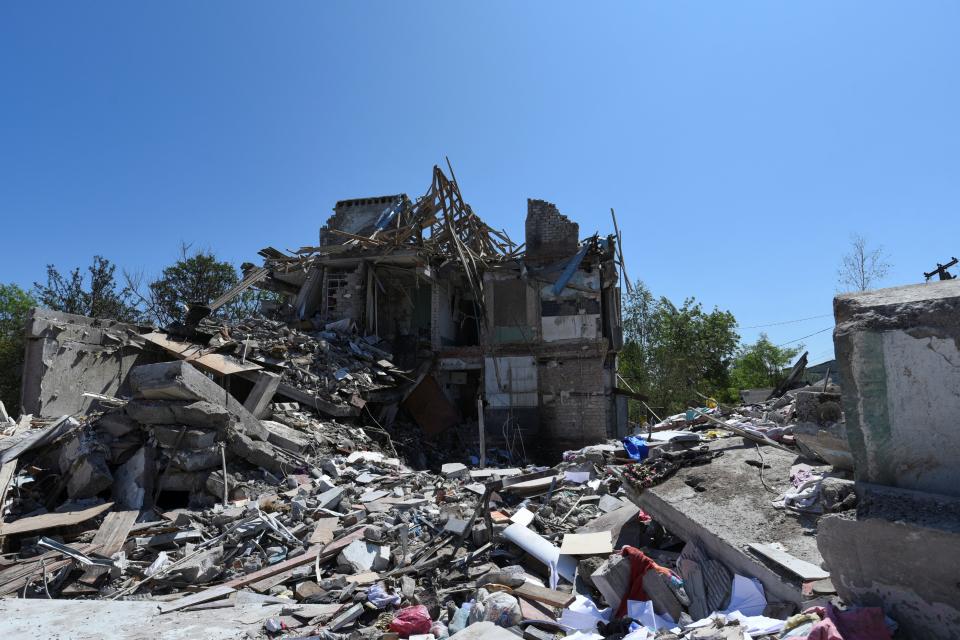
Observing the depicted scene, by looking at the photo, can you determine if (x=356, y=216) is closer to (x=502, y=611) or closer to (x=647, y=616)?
(x=502, y=611)

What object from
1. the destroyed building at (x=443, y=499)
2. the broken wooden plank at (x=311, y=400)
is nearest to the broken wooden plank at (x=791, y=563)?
the destroyed building at (x=443, y=499)

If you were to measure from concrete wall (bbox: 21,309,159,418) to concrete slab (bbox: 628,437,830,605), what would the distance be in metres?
9.83

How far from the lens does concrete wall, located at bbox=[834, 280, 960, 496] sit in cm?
230

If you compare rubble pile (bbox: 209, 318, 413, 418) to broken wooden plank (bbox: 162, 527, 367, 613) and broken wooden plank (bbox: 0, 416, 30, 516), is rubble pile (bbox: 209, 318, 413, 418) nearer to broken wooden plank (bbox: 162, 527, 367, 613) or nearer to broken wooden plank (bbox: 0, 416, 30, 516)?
broken wooden plank (bbox: 0, 416, 30, 516)

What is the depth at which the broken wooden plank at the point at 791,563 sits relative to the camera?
9.93 feet

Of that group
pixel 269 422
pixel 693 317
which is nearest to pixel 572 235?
pixel 269 422

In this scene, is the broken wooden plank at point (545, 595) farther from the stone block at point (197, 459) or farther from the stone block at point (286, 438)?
the stone block at point (286, 438)

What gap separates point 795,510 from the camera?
153 inches

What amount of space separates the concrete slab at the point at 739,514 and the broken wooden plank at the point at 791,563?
0.04 meters

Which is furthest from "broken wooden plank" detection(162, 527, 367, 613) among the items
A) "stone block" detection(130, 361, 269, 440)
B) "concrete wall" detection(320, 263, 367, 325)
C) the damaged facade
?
"concrete wall" detection(320, 263, 367, 325)

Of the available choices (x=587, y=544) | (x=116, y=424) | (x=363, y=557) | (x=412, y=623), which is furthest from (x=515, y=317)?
(x=412, y=623)

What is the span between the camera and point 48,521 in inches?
248

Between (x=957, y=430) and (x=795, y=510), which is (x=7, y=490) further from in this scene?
(x=957, y=430)

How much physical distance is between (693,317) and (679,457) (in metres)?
25.6
